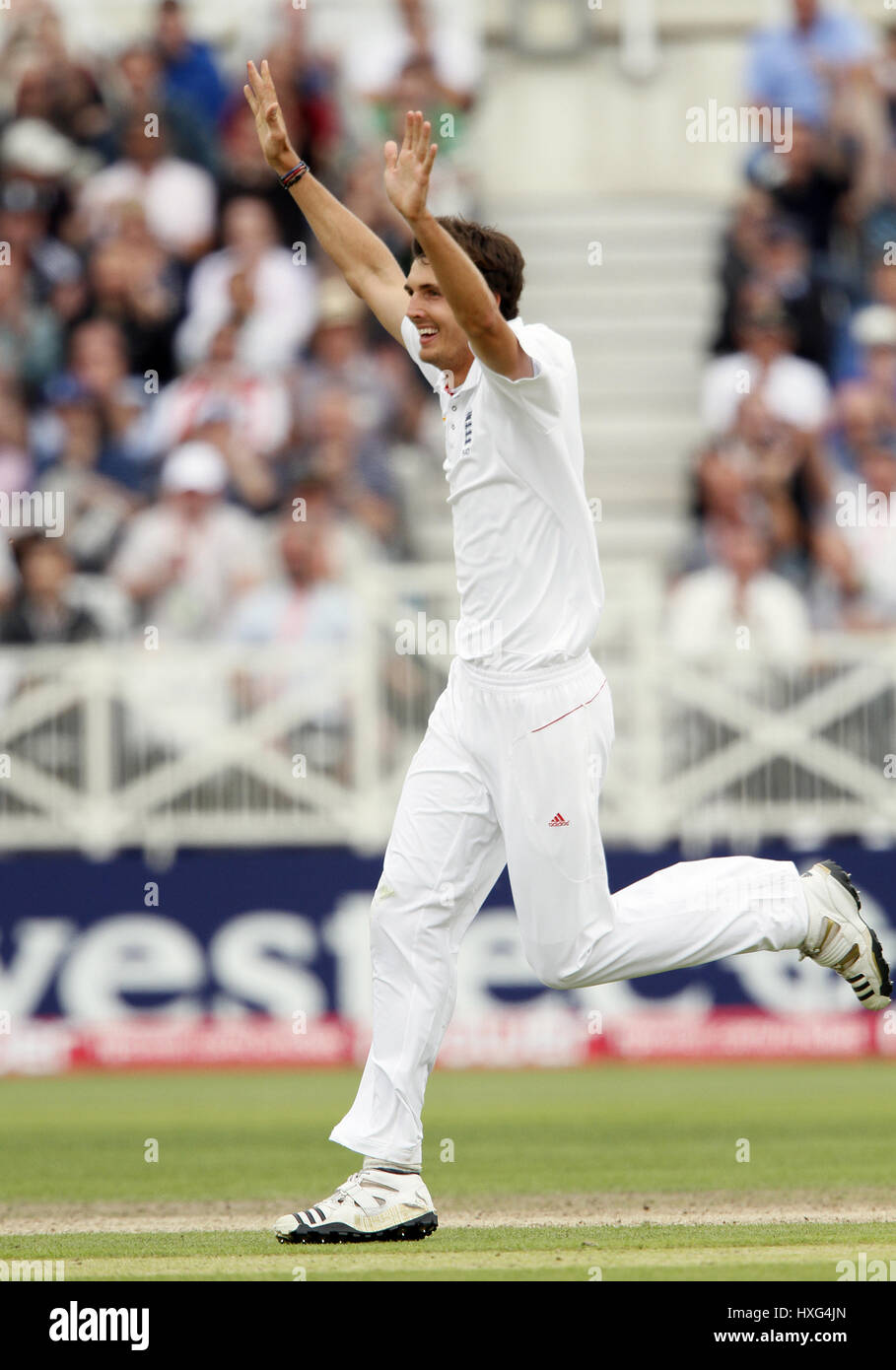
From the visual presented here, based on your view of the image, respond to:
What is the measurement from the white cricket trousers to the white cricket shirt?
9cm

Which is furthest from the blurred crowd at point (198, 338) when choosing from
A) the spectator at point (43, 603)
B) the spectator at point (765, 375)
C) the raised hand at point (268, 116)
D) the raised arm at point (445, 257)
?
the raised arm at point (445, 257)

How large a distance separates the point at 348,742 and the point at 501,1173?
4.47 metres

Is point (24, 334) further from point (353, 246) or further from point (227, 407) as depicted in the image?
point (353, 246)

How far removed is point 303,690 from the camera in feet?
39.0

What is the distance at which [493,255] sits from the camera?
5.91 meters

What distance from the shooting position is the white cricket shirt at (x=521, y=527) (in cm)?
588

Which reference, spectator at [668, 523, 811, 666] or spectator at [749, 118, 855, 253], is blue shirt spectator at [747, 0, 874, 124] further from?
spectator at [668, 523, 811, 666]

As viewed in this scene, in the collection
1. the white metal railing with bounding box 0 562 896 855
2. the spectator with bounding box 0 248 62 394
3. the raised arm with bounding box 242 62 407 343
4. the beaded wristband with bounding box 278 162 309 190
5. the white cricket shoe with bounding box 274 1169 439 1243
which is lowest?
the white cricket shoe with bounding box 274 1169 439 1243

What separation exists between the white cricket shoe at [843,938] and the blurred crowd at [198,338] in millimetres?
6139

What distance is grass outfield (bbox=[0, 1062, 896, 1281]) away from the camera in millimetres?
5629

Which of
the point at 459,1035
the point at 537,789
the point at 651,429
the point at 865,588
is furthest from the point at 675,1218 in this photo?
the point at 651,429

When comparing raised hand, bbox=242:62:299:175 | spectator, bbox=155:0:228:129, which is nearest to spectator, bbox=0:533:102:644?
spectator, bbox=155:0:228:129

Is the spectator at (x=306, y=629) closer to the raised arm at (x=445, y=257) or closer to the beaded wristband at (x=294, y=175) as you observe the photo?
the beaded wristband at (x=294, y=175)

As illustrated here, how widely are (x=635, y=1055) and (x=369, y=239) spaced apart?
6018 millimetres
